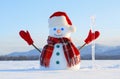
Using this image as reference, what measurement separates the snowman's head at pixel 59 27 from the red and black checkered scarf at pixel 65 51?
0.13 metres

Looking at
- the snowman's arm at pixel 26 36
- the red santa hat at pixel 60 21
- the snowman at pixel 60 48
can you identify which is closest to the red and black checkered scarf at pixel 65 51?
the snowman at pixel 60 48

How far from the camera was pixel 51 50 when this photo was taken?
10602mm

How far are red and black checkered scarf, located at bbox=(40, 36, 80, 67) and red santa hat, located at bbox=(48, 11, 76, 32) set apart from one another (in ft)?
1.15

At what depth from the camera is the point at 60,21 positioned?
10.7m

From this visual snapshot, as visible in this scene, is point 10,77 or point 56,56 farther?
point 56,56

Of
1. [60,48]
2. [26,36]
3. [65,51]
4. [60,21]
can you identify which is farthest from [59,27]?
[26,36]

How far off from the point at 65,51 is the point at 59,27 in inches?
25.9

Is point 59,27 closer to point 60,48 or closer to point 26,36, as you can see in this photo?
point 60,48

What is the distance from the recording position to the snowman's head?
10609 mm

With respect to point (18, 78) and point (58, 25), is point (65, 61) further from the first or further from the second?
point (18, 78)

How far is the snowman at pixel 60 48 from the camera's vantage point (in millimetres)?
10453

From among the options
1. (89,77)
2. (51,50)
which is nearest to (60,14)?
(51,50)

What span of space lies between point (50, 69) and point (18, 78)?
2736 millimetres

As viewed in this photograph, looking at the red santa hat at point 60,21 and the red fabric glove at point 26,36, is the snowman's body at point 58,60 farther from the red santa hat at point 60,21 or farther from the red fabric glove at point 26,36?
the red fabric glove at point 26,36
